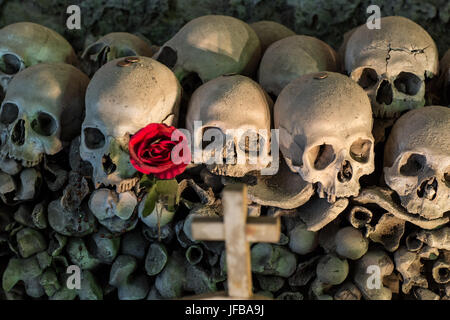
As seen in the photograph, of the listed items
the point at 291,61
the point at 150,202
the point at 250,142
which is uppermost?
the point at 291,61

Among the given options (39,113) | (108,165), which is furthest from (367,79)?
(39,113)

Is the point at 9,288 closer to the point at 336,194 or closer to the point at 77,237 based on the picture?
the point at 77,237

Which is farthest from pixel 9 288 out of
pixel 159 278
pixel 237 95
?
pixel 237 95

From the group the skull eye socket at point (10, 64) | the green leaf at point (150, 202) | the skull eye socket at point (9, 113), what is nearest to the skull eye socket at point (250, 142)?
the green leaf at point (150, 202)

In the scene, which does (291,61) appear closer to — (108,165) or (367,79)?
(367,79)

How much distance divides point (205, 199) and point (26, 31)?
0.75m

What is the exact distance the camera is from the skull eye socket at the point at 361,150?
4.15 feet

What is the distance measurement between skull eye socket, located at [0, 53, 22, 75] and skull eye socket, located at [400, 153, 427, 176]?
111 centimetres

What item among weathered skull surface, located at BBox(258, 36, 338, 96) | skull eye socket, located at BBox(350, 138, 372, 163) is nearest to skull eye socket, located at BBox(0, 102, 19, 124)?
weathered skull surface, located at BBox(258, 36, 338, 96)

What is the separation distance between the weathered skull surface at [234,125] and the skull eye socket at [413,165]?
A: 1.05ft

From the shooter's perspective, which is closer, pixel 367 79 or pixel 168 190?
pixel 168 190

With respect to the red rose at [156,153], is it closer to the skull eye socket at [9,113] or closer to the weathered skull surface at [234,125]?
the weathered skull surface at [234,125]

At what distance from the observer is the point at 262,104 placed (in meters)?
1.33

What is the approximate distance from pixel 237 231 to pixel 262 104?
1.63 feet
